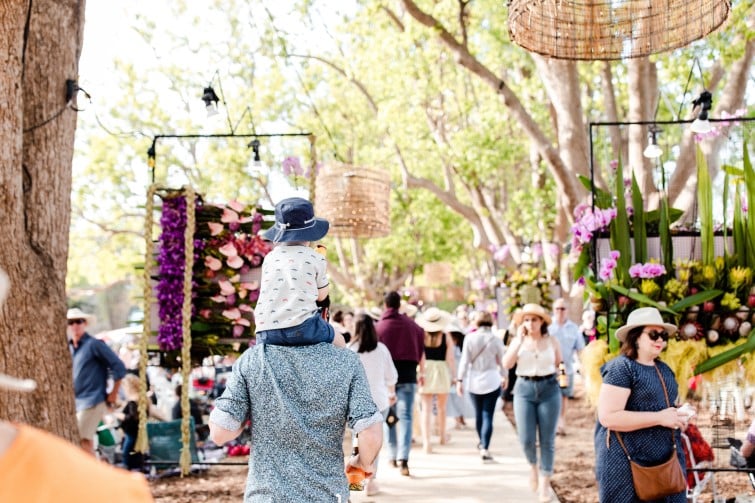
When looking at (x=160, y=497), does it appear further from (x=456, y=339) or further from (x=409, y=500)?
(x=456, y=339)

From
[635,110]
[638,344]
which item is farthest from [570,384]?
[638,344]

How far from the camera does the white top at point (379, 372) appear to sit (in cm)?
764

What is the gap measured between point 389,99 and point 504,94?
31.5ft

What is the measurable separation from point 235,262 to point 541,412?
9.78 feet

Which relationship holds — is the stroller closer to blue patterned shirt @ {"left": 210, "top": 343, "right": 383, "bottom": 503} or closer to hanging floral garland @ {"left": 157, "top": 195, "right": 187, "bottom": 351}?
blue patterned shirt @ {"left": 210, "top": 343, "right": 383, "bottom": 503}

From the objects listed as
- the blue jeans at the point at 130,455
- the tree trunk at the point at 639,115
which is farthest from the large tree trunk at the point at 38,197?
the tree trunk at the point at 639,115

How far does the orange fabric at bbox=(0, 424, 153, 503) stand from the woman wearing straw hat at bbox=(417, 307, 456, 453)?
9.27 m

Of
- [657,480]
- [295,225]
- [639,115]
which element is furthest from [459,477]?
[295,225]

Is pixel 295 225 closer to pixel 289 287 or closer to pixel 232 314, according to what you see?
pixel 289 287

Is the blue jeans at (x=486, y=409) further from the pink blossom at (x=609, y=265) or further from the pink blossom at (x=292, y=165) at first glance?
the pink blossom at (x=609, y=265)

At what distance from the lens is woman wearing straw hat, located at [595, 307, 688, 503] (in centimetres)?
459

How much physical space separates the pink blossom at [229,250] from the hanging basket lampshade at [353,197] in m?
1.89

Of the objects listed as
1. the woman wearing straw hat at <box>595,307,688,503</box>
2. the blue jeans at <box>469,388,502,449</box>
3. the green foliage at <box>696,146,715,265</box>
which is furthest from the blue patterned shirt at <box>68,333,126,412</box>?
the green foliage at <box>696,146,715,265</box>

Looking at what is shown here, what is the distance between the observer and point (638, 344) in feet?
15.8
